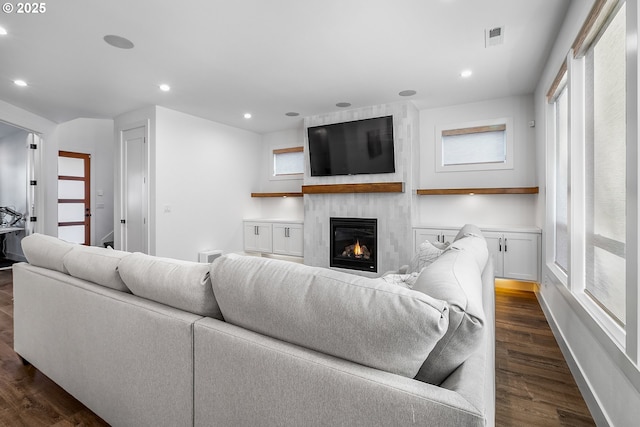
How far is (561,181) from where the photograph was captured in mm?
2814

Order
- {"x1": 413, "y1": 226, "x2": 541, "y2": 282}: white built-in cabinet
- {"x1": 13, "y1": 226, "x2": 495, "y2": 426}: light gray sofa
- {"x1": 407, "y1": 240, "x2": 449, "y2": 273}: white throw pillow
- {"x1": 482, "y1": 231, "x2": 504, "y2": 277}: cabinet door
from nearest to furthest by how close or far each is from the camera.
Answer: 1. {"x1": 13, "y1": 226, "x2": 495, "y2": 426}: light gray sofa
2. {"x1": 407, "y1": 240, "x2": 449, "y2": 273}: white throw pillow
3. {"x1": 413, "y1": 226, "x2": 541, "y2": 282}: white built-in cabinet
4. {"x1": 482, "y1": 231, "x2": 504, "y2": 277}: cabinet door

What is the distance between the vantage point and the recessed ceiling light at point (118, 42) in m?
2.61

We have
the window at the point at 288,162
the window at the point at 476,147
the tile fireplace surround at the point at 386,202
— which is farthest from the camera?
the window at the point at 288,162

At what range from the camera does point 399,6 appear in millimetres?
2223

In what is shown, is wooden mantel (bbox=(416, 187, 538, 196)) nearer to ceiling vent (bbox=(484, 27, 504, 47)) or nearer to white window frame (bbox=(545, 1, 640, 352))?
white window frame (bbox=(545, 1, 640, 352))

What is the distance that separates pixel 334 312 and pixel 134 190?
15.4 ft

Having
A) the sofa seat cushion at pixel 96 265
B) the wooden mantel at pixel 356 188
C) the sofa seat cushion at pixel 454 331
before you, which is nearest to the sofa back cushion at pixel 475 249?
the sofa seat cushion at pixel 454 331

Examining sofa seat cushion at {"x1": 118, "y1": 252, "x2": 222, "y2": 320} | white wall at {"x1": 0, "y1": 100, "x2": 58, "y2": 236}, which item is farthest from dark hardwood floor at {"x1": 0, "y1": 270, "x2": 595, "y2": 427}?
white wall at {"x1": 0, "y1": 100, "x2": 58, "y2": 236}

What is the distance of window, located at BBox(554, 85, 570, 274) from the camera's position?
105 inches

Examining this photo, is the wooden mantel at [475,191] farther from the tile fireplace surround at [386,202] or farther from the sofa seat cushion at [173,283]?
the sofa seat cushion at [173,283]

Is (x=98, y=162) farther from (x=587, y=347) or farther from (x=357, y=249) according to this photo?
(x=587, y=347)

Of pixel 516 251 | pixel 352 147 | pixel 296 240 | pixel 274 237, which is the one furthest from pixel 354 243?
pixel 516 251

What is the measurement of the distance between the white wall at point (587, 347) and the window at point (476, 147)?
911 millimetres

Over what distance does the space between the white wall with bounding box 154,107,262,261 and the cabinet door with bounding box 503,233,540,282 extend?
4.29 metres
